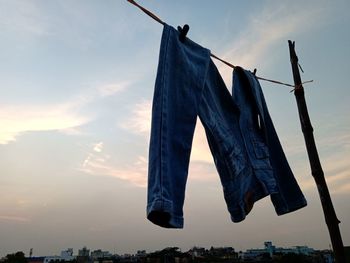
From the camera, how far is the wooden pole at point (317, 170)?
2.57 metres

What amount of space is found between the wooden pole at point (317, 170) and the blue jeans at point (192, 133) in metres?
0.40

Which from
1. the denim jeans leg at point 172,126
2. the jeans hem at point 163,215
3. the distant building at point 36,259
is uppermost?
the distant building at point 36,259

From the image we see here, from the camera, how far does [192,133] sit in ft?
5.41

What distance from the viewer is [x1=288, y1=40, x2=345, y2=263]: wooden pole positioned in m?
2.57

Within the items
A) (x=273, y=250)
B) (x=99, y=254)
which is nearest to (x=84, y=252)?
(x=99, y=254)

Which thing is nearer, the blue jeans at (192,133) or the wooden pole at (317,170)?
the blue jeans at (192,133)

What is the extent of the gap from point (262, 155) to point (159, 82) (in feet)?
3.65

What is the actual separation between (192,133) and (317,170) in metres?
1.77

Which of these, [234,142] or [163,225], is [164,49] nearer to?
[234,142]

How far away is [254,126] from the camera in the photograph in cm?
251

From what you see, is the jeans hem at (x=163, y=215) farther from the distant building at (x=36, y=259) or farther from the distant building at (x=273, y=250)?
the distant building at (x=36, y=259)

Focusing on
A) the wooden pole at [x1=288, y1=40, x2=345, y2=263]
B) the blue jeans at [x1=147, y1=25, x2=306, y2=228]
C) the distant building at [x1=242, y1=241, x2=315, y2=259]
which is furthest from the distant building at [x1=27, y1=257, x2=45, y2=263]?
the blue jeans at [x1=147, y1=25, x2=306, y2=228]

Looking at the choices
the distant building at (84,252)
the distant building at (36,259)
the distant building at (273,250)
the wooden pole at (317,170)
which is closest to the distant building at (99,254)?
the distant building at (84,252)

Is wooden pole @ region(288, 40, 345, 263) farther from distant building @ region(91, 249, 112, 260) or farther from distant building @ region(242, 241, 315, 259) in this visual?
distant building @ region(91, 249, 112, 260)
